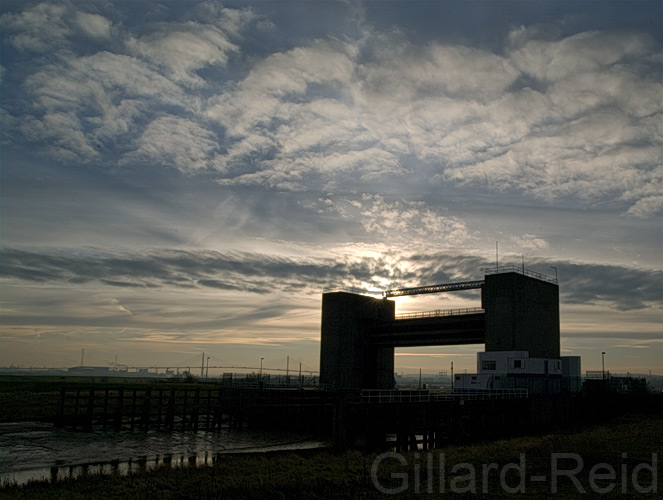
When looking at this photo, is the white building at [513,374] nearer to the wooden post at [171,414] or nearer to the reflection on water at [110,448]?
the reflection on water at [110,448]

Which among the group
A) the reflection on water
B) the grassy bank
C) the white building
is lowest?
the reflection on water

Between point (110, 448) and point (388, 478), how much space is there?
2375 centimetres

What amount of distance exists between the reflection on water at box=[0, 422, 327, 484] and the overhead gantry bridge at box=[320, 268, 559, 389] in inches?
804

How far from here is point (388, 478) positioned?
25438mm

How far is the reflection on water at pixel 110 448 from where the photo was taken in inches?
1246

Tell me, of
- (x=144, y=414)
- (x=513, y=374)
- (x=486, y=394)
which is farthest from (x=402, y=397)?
(x=144, y=414)

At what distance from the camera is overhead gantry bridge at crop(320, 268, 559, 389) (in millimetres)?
58312

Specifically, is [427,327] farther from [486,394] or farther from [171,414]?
[171,414]

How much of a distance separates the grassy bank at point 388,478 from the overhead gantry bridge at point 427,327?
25.3m

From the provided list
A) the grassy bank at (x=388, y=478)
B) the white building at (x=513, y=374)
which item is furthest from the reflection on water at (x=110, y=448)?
the white building at (x=513, y=374)

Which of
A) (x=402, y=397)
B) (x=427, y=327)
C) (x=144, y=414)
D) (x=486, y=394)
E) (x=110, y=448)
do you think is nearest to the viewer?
(x=110, y=448)

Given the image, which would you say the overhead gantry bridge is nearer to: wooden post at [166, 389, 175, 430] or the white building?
the white building

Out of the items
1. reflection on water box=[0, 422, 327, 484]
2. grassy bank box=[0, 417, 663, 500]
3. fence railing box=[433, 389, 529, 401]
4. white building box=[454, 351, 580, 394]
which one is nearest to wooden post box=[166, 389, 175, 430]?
reflection on water box=[0, 422, 327, 484]

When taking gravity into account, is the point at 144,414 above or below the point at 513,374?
below
